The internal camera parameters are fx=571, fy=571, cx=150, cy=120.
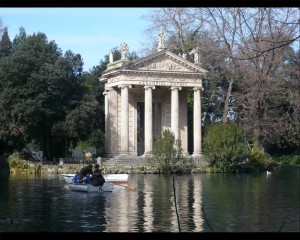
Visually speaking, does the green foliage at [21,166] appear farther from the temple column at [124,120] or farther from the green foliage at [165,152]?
the green foliage at [165,152]

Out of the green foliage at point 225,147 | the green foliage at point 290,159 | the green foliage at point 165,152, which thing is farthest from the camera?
the green foliage at point 290,159

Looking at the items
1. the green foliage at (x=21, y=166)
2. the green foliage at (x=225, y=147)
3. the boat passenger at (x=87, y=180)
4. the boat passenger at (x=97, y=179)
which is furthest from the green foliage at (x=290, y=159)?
the boat passenger at (x=97, y=179)

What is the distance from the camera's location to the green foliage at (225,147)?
45.0 metres

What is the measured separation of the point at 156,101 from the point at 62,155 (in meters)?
10.3

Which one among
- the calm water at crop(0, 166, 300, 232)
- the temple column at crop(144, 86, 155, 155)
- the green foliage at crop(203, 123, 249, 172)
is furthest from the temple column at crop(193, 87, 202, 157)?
the calm water at crop(0, 166, 300, 232)

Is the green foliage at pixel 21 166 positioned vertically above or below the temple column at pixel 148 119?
below

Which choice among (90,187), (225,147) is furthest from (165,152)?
(90,187)

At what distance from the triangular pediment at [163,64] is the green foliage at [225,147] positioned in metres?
6.54

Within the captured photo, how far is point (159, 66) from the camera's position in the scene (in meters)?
48.7

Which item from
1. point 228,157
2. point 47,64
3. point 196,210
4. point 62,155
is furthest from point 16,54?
Result: point 196,210

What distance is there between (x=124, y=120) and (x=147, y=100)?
2.60 metres
